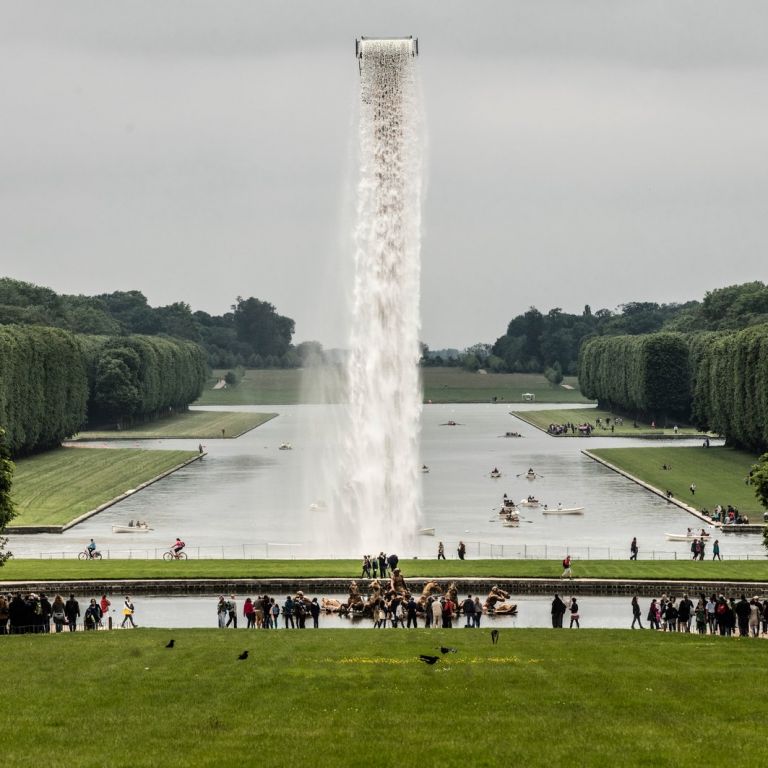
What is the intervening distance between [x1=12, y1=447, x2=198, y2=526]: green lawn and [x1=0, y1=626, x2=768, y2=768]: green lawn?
41.9 m

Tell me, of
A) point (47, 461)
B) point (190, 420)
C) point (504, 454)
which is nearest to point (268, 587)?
point (47, 461)

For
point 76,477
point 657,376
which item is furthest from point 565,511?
point 657,376

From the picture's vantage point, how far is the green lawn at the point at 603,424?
5541 inches

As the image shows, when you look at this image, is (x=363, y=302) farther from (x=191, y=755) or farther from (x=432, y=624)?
(x=191, y=755)

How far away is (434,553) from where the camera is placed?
193 ft

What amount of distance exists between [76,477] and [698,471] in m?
39.2

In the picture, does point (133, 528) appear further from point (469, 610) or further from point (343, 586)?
point (469, 610)

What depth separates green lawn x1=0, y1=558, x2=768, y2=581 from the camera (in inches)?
1948

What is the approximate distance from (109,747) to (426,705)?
525 cm

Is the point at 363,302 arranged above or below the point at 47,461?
above

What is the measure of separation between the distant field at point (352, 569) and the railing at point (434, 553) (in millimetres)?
2617

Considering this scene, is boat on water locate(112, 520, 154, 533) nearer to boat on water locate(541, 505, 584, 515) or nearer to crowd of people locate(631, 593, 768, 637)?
boat on water locate(541, 505, 584, 515)

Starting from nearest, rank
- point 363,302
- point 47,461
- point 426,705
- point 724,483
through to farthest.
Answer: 1. point 426,705
2. point 363,302
3. point 724,483
4. point 47,461

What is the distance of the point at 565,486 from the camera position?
9019 cm
